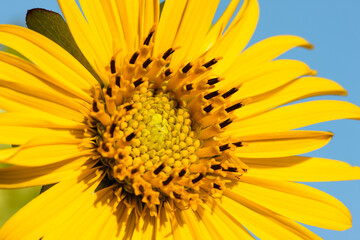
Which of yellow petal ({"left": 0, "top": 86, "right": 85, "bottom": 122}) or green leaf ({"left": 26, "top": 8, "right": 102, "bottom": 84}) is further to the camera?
green leaf ({"left": 26, "top": 8, "right": 102, "bottom": 84})

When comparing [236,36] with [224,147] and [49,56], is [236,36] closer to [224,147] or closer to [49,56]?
[224,147]

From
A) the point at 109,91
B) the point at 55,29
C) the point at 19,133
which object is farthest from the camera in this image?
the point at 55,29

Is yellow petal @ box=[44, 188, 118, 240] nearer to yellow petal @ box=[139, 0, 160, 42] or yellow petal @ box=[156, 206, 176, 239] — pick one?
yellow petal @ box=[156, 206, 176, 239]

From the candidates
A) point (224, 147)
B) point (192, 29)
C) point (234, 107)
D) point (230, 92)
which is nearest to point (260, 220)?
point (224, 147)

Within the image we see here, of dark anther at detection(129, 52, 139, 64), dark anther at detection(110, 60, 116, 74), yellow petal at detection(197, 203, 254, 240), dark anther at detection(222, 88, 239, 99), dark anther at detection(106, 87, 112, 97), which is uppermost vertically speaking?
dark anther at detection(129, 52, 139, 64)

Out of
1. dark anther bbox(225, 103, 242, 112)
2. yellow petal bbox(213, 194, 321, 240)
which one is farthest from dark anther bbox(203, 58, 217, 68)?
yellow petal bbox(213, 194, 321, 240)

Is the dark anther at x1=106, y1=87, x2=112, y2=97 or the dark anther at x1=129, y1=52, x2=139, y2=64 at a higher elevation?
the dark anther at x1=129, y1=52, x2=139, y2=64
